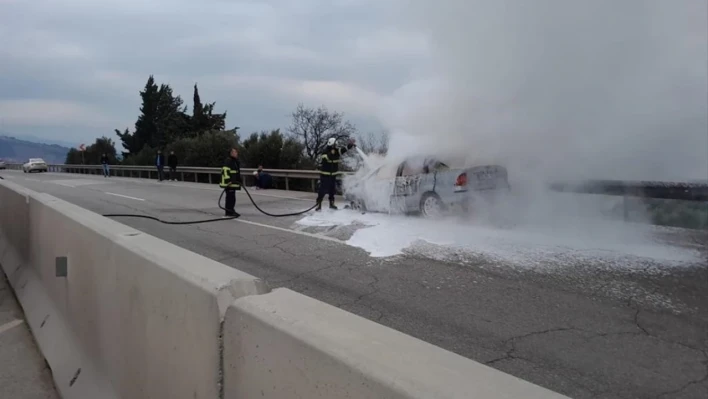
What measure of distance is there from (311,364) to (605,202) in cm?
951

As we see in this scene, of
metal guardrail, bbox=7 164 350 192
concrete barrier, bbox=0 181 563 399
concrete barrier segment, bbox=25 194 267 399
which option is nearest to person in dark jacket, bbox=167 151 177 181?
metal guardrail, bbox=7 164 350 192

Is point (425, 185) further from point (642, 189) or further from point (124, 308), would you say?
point (124, 308)

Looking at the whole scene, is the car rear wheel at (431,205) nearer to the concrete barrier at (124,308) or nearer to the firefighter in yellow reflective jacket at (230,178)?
the firefighter in yellow reflective jacket at (230,178)

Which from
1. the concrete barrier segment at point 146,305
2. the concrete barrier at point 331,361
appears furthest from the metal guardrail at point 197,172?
the concrete barrier at point 331,361

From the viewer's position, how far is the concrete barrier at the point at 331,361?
132cm

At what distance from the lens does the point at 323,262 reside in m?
7.51

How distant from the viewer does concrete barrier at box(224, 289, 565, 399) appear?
4.33 ft

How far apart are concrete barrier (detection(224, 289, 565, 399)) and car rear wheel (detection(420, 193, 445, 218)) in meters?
8.61

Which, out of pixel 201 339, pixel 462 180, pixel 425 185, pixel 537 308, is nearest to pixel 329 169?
pixel 425 185

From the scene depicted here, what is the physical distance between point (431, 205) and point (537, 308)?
5.48m

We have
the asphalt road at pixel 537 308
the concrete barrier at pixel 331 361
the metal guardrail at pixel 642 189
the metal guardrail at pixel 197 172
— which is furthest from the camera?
the metal guardrail at pixel 197 172

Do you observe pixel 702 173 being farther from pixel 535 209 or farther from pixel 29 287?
pixel 29 287

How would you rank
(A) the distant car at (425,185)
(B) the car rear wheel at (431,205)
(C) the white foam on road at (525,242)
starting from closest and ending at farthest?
1. (C) the white foam on road at (525,242)
2. (A) the distant car at (425,185)
3. (B) the car rear wheel at (431,205)

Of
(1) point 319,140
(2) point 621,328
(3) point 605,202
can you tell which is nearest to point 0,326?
(2) point 621,328
